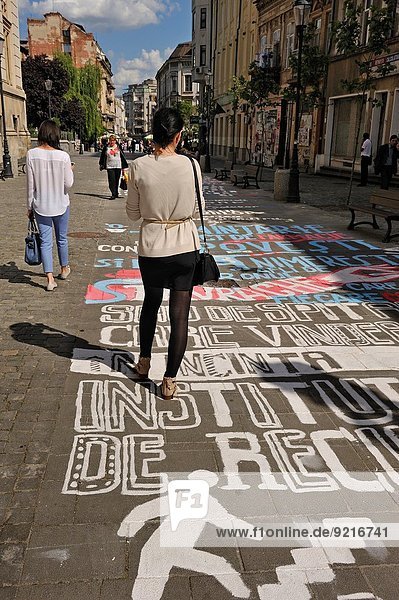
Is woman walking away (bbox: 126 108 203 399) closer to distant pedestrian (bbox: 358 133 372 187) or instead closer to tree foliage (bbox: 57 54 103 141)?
distant pedestrian (bbox: 358 133 372 187)

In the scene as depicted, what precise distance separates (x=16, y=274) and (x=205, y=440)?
512 centimetres

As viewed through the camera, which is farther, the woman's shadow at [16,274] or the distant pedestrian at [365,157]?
the distant pedestrian at [365,157]

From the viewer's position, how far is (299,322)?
5.98 meters

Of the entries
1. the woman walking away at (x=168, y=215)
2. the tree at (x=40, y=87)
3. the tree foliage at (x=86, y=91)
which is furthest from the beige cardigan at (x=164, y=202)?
the tree foliage at (x=86, y=91)

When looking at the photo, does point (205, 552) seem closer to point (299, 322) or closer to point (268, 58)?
point (299, 322)

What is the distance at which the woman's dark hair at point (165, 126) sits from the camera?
3.62m

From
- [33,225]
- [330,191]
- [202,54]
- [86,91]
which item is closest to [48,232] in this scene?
[33,225]

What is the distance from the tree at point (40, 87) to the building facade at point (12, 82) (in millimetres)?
28055

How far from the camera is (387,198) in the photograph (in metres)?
10.7

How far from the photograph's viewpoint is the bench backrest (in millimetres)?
10328

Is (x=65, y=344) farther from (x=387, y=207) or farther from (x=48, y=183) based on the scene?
(x=387, y=207)

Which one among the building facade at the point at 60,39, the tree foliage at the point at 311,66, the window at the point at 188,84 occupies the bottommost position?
the tree foliage at the point at 311,66

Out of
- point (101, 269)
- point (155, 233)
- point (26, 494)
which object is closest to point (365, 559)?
point (26, 494)

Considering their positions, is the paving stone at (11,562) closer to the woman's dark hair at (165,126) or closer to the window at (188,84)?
the woman's dark hair at (165,126)
